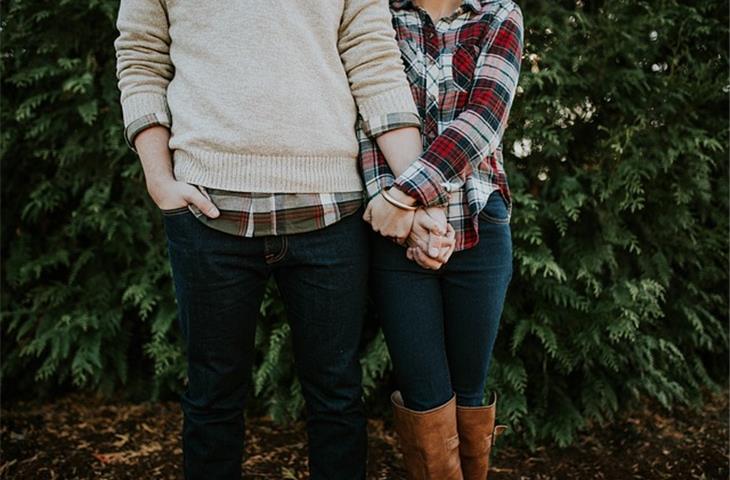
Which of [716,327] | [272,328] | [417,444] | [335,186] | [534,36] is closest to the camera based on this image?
[335,186]

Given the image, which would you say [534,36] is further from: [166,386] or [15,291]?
[15,291]

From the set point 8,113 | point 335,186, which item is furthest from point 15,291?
point 335,186

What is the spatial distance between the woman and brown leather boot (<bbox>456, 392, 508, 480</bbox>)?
0.04m

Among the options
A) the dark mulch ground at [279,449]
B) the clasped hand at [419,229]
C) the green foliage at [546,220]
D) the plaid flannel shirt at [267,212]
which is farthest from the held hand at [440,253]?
the dark mulch ground at [279,449]

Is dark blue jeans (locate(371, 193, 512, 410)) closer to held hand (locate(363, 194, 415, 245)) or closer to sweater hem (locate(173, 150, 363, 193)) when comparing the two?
held hand (locate(363, 194, 415, 245))

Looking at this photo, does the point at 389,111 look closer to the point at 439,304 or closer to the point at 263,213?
the point at 263,213

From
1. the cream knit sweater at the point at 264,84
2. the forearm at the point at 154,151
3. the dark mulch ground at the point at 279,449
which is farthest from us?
the dark mulch ground at the point at 279,449

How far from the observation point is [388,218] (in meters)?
1.44

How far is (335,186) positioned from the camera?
144 centimetres

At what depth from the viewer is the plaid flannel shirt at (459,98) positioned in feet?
4.78

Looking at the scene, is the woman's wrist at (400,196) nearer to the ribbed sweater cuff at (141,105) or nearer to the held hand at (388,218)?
the held hand at (388,218)

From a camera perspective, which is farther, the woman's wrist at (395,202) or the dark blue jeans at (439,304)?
the dark blue jeans at (439,304)

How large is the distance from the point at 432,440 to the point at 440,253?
1.62ft

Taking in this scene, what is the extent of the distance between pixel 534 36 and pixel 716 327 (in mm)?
1576
